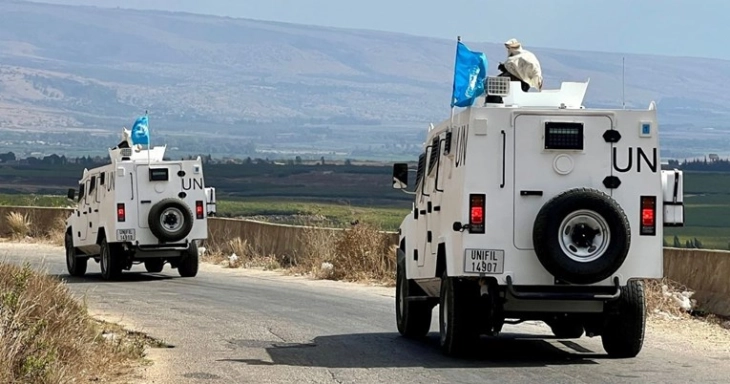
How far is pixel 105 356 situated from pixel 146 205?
1422 centimetres

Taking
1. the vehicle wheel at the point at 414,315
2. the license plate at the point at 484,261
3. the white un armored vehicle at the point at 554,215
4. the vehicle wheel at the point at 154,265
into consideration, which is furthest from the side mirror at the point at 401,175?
the vehicle wheel at the point at 154,265

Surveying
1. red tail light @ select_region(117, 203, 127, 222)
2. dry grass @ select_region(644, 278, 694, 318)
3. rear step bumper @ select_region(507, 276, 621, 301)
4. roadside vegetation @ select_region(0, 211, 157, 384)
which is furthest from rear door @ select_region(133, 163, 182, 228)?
rear step bumper @ select_region(507, 276, 621, 301)

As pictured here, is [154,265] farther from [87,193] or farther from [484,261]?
[484,261]

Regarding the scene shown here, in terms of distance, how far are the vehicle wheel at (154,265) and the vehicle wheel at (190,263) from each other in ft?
1.71

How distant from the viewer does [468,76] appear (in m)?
15.9

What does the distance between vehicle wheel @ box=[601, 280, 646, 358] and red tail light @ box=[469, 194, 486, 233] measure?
154 centimetres

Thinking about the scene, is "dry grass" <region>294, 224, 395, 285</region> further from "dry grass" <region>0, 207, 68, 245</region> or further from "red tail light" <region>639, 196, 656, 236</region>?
"dry grass" <region>0, 207, 68, 245</region>

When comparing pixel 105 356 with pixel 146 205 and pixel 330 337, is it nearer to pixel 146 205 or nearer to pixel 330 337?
pixel 330 337

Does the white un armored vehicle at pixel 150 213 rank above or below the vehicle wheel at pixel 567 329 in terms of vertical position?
above

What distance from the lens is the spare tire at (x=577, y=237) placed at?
47.8ft

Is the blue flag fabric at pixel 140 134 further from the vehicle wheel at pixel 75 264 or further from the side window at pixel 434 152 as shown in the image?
the side window at pixel 434 152

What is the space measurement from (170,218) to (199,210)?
70 cm

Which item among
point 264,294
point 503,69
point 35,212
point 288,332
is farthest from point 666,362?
point 35,212

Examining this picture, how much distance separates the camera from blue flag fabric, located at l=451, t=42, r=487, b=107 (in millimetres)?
15680
